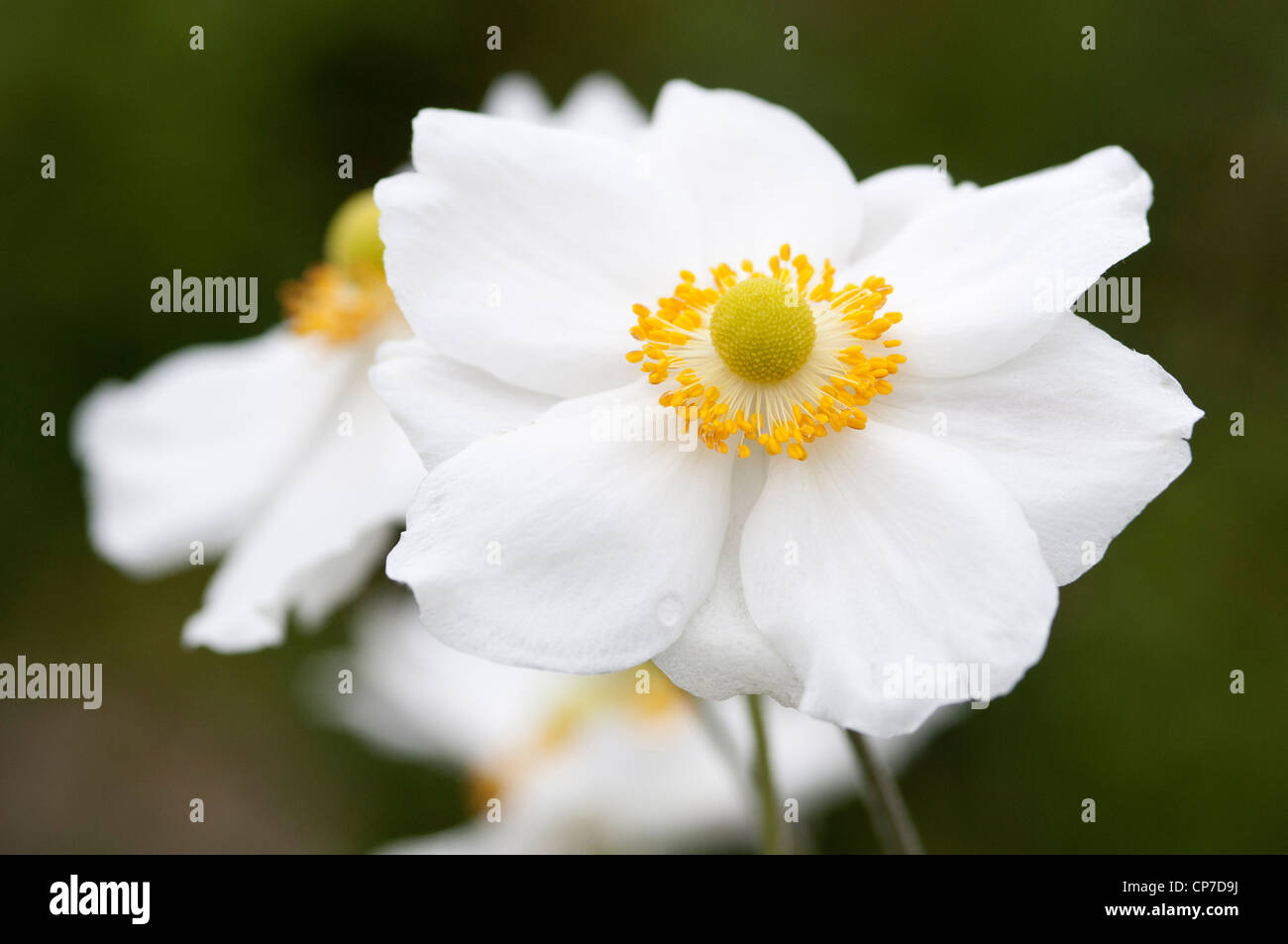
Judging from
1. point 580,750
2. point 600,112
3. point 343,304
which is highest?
point 600,112

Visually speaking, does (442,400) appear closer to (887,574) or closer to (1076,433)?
(887,574)

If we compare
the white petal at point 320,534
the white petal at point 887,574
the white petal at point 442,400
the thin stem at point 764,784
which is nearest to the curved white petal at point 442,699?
the white petal at point 320,534

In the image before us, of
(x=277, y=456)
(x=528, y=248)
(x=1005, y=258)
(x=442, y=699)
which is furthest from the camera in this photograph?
(x=442, y=699)

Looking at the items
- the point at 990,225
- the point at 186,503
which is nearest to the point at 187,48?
the point at 186,503

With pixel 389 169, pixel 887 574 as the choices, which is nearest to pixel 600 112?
pixel 887 574

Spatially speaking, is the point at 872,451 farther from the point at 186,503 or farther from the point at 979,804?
the point at 979,804

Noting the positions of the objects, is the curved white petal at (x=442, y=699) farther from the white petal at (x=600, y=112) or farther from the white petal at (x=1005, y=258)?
the white petal at (x=1005, y=258)
